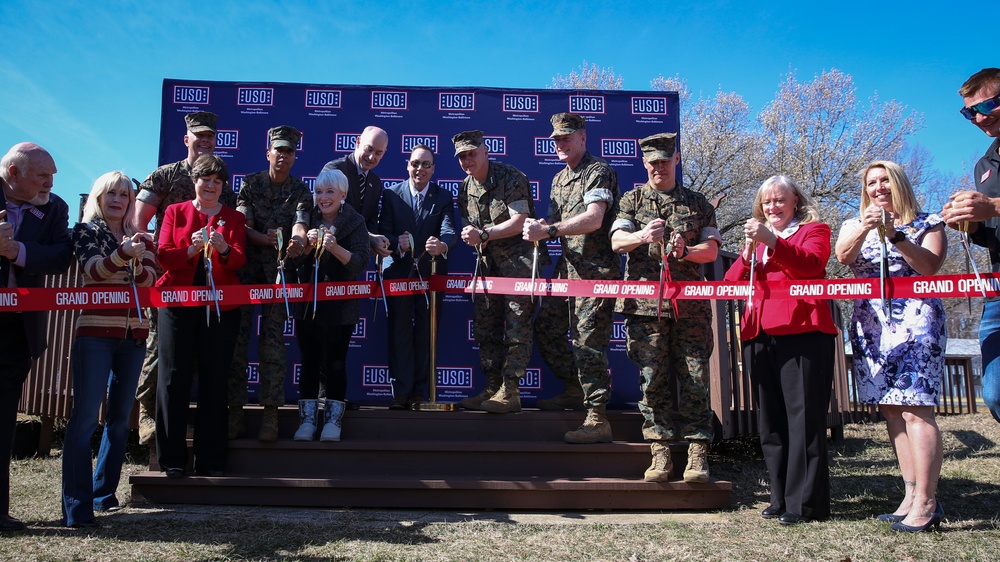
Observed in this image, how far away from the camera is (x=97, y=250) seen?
13.2 ft

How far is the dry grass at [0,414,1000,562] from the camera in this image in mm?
3338

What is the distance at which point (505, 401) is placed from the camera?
504cm

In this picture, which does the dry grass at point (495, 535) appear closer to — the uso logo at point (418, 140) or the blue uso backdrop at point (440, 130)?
the blue uso backdrop at point (440, 130)

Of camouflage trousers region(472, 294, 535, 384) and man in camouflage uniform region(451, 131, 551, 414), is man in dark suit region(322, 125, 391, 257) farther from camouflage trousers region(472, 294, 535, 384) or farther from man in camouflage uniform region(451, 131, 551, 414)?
camouflage trousers region(472, 294, 535, 384)

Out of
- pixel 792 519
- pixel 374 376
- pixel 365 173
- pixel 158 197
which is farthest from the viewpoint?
pixel 374 376

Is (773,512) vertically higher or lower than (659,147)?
lower

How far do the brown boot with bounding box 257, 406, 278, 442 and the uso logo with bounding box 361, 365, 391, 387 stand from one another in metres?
2.03

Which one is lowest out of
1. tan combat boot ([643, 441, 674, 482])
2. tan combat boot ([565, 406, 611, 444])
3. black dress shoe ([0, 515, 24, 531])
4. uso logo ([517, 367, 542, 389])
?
black dress shoe ([0, 515, 24, 531])

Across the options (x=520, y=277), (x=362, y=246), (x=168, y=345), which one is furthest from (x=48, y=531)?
(x=520, y=277)

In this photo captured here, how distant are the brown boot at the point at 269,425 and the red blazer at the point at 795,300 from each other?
10.3 ft

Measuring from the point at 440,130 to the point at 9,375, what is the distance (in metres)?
4.53

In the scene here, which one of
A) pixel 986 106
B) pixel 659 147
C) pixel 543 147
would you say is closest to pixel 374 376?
pixel 543 147

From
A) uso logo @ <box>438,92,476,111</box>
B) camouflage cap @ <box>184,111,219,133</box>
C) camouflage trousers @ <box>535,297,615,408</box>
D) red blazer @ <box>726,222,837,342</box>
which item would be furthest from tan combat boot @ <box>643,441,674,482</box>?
uso logo @ <box>438,92,476,111</box>

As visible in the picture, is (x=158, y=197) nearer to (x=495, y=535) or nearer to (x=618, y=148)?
(x=495, y=535)
